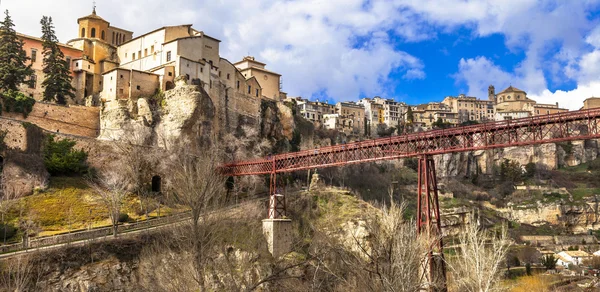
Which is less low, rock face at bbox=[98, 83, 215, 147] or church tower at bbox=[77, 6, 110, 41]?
church tower at bbox=[77, 6, 110, 41]

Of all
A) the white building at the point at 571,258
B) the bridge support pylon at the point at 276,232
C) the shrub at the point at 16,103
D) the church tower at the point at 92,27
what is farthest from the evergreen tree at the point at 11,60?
the white building at the point at 571,258

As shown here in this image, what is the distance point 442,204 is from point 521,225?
14.5 metres

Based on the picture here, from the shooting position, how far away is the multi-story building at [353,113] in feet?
379

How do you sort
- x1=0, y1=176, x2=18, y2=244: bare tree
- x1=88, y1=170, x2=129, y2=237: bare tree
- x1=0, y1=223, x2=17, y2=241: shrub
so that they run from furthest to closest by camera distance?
x1=88, y1=170, x2=129, y2=237: bare tree < x1=0, y1=176, x2=18, y2=244: bare tree < x1=0, y1=223, x2=17, y2=241: shrub

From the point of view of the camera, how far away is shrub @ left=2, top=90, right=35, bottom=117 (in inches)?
1845

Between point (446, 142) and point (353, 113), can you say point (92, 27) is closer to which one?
point (446, 142)

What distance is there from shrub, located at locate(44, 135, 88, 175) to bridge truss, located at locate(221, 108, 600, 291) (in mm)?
15525

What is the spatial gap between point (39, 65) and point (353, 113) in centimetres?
7429

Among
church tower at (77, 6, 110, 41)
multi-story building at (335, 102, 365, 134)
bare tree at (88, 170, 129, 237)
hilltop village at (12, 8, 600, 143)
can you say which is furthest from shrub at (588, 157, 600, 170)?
bare tree at (88, 170, 129, 237)

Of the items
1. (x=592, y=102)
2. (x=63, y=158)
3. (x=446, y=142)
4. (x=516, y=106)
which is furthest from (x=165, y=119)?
(x=592, y=102)

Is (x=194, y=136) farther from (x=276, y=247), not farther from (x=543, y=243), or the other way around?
(x=543, y=243)

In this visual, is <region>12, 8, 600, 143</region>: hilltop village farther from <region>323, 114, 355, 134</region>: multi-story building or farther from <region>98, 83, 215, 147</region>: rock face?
<region>323, 114, 355, 134</region>: multi-story building

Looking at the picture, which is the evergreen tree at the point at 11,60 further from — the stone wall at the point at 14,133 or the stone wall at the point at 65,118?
the stone wall at the point at 14,133

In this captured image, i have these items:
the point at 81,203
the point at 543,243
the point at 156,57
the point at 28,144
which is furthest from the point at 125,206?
the point at 543,243
